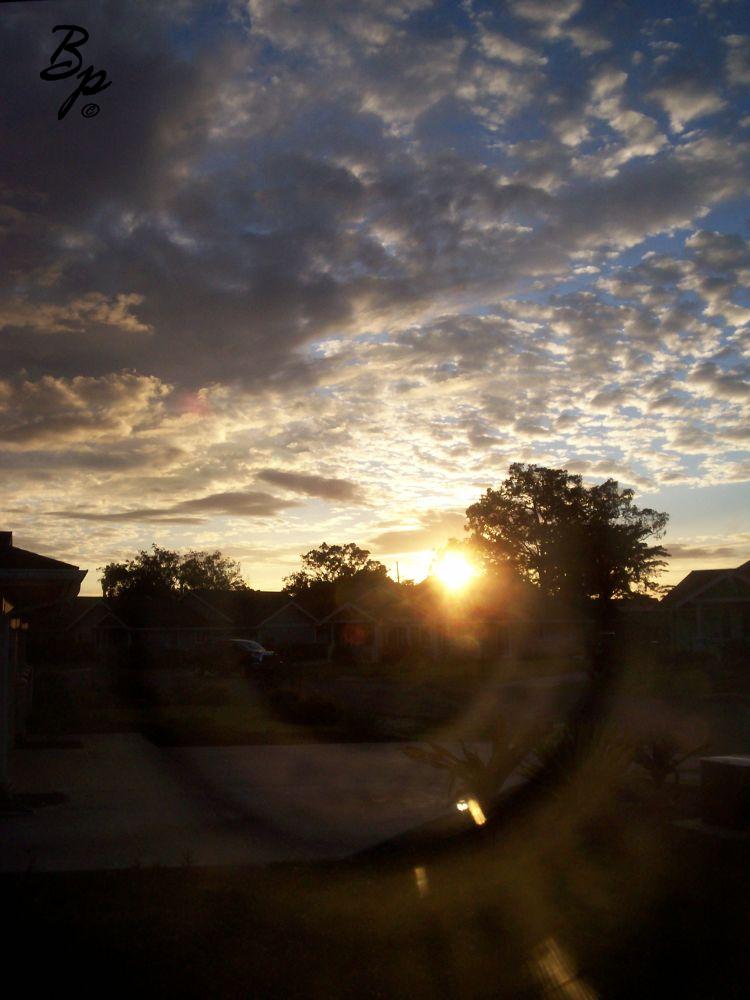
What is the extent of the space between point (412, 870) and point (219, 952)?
95.5 inches

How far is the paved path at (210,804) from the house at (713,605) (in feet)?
115

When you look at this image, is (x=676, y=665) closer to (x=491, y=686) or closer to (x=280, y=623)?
(x=491, y=686)

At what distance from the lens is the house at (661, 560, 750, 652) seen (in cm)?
4766

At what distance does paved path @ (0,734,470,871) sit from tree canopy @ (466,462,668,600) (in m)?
54.1

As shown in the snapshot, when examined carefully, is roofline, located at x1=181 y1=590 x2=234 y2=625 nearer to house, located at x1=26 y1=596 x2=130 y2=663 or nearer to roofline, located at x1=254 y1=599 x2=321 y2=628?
roofline, located at x1=254 y1=599 x2=321 y2=628

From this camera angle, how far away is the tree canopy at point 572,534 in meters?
69.1

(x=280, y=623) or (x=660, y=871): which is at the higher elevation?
(x=280, y=623)

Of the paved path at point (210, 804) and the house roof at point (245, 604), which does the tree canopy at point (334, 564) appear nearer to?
the house roof at point (245, 604)

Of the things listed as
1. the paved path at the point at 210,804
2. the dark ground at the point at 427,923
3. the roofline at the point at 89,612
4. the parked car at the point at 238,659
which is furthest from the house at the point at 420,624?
the dark ground at the point at 427,923

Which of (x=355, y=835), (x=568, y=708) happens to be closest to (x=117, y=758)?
(x=355, y=835)

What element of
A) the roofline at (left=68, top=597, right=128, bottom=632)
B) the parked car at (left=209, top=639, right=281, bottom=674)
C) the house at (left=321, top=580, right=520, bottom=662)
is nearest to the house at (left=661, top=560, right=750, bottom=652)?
the house at (left=321, top=580, right=520, bottom=662)

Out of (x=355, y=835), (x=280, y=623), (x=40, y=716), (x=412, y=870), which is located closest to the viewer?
(x=412, y=870)

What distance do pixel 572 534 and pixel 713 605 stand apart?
20.3 m

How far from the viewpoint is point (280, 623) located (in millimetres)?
67438
